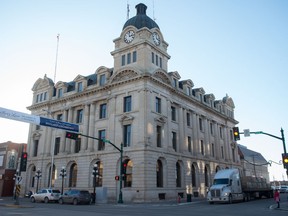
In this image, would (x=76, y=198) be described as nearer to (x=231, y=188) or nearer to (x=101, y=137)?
(x=101, y=137)

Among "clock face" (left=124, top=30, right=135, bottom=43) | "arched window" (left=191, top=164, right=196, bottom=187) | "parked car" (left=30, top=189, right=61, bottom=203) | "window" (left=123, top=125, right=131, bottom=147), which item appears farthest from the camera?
"arched window" (left=191, top=164, right=196, bottom=187)

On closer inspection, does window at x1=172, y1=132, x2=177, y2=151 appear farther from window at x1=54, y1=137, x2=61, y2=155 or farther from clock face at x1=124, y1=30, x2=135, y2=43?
window at x1=54, y1=137, x2=61, y2=155

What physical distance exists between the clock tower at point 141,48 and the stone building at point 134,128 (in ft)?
0.50

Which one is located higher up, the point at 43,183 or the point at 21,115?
the point at 21,115

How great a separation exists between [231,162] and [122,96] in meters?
31.7

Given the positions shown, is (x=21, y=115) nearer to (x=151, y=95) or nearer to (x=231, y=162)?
(x=151, y=95)

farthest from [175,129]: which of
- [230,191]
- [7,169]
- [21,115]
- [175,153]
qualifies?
[7,169]

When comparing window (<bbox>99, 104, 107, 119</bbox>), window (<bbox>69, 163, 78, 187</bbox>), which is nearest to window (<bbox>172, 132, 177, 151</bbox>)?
window (<bbox>99, 104, 107, 119</bbox>)

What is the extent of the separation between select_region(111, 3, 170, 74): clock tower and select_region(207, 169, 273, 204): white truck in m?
17.0

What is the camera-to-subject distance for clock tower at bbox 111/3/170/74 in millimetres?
40500

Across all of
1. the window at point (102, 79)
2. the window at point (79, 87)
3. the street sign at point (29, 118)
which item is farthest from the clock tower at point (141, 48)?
the street sign at point (29, 118)

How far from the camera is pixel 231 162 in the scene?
59.3 metres

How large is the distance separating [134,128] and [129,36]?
1522cm

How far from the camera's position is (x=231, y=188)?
3131cm
